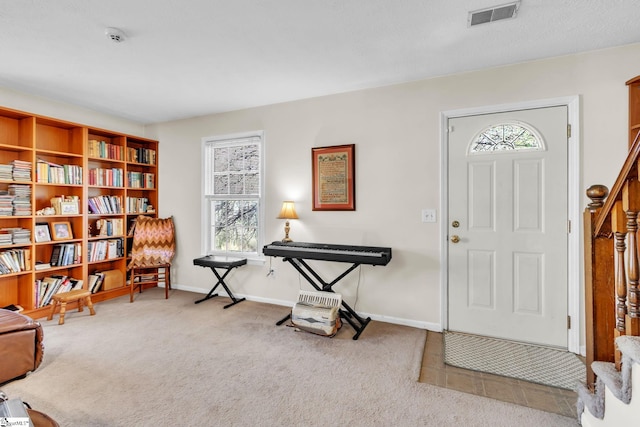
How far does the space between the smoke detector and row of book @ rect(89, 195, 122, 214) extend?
2.38 meters

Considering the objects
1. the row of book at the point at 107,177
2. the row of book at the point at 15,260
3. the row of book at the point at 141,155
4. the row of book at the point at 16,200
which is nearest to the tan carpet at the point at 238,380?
the row of book at the point at 15,260

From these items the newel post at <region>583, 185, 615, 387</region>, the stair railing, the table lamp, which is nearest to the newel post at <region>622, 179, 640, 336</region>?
the stair railing

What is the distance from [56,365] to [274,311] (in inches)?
74.5

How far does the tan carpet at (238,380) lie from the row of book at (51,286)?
12.9 inches

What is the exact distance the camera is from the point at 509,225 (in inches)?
104

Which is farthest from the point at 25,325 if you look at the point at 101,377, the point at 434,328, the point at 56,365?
the point at 434,328

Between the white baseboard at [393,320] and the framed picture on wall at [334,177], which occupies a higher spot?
the framed picture on wall at [334,177]

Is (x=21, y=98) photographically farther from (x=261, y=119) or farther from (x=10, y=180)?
(x=261, y=119)

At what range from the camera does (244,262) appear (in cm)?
365

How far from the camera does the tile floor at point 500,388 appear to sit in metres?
1.82

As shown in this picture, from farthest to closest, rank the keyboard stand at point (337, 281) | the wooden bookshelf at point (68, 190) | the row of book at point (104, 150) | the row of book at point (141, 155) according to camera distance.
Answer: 1. the row of book at point (141, 155)
2. the row of book at point (104, 150)
3. the wooden bookshelf at point (68, 190)
4. the keyboard stand at point (337, 281)

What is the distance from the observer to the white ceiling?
1.88 metres

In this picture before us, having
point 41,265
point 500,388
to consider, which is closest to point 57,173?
point 41,265

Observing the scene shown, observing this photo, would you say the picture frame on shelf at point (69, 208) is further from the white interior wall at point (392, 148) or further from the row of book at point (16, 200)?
the white interior wall at point (392, 148)
